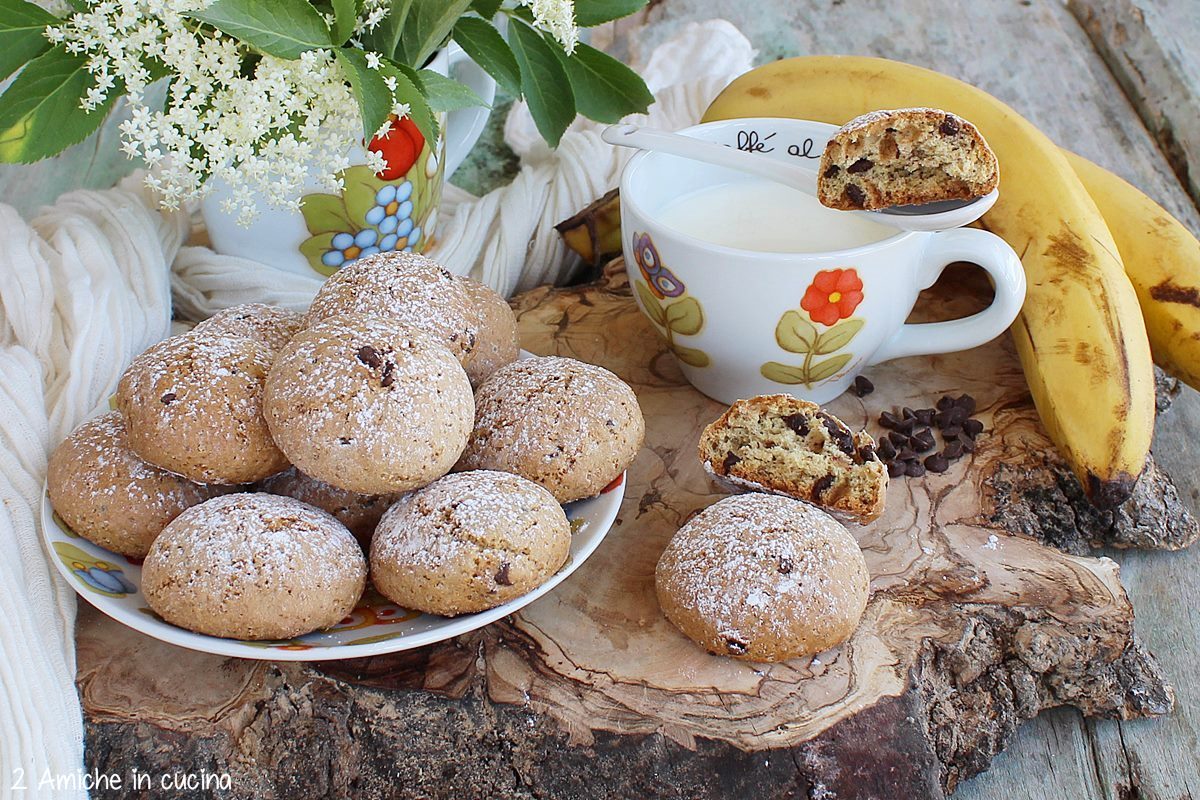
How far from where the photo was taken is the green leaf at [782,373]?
1539 millimetres

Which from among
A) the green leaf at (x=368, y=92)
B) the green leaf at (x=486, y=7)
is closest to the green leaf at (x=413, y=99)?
the green leaf at (x=368, y=92)

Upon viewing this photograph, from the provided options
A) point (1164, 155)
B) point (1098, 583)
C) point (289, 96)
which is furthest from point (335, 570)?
point (1164, 155)

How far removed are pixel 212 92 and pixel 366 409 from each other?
576 millimetres

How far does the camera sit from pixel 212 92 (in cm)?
145

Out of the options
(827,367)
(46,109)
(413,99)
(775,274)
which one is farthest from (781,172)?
(46,109)

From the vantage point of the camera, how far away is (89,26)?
1.36 meters

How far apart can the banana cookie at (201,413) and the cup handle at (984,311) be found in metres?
0.88

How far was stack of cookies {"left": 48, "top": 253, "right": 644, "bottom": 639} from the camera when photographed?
3.66 feet

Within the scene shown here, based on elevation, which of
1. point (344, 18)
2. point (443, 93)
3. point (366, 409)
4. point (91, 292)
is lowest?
point (91, 292)

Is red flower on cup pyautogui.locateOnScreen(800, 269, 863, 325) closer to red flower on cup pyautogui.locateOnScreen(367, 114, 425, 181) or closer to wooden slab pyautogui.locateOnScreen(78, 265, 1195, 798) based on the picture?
wooden slab pyautogui.locateOnScreen(78, 265, 1195, 798)

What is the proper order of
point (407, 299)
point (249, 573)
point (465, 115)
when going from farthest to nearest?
point (465, 115) → point (407, 299) → point (249, 573)

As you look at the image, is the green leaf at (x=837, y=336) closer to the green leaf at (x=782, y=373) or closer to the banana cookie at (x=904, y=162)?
the green leaf at (x=782, y=373)

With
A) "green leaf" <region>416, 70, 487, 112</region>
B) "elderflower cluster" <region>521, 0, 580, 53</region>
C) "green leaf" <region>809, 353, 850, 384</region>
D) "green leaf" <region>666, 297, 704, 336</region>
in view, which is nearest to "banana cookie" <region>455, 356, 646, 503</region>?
"green leaf" <region>666, 297, 704, 336</region>

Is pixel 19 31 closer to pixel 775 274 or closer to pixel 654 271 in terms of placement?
pixel 654 271
